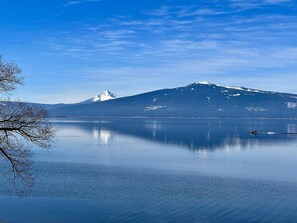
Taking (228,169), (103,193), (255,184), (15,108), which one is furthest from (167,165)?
(15,108)

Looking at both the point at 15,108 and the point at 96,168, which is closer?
the point at 15,108

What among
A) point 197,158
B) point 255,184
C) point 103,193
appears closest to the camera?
point 103,193

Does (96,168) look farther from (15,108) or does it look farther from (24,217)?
(15,108)

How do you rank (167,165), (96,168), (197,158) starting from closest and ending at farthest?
(96,168)
(167,165)
(197,158)

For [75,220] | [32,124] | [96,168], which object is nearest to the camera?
[32,124]

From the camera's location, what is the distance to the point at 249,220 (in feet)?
136

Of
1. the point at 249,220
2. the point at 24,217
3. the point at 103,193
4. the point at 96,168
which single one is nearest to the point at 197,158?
the point at 96,168

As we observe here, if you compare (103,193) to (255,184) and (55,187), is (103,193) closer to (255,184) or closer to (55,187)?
(55,187)

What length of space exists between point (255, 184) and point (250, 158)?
3442 cm

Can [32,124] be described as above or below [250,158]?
above

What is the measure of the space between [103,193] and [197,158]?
44297mm

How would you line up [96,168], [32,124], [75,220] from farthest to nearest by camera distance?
1. [96,168]
2. [75,220]
3. [32,124]

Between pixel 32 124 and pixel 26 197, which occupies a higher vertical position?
pixel 32 124

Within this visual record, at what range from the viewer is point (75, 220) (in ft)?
134
